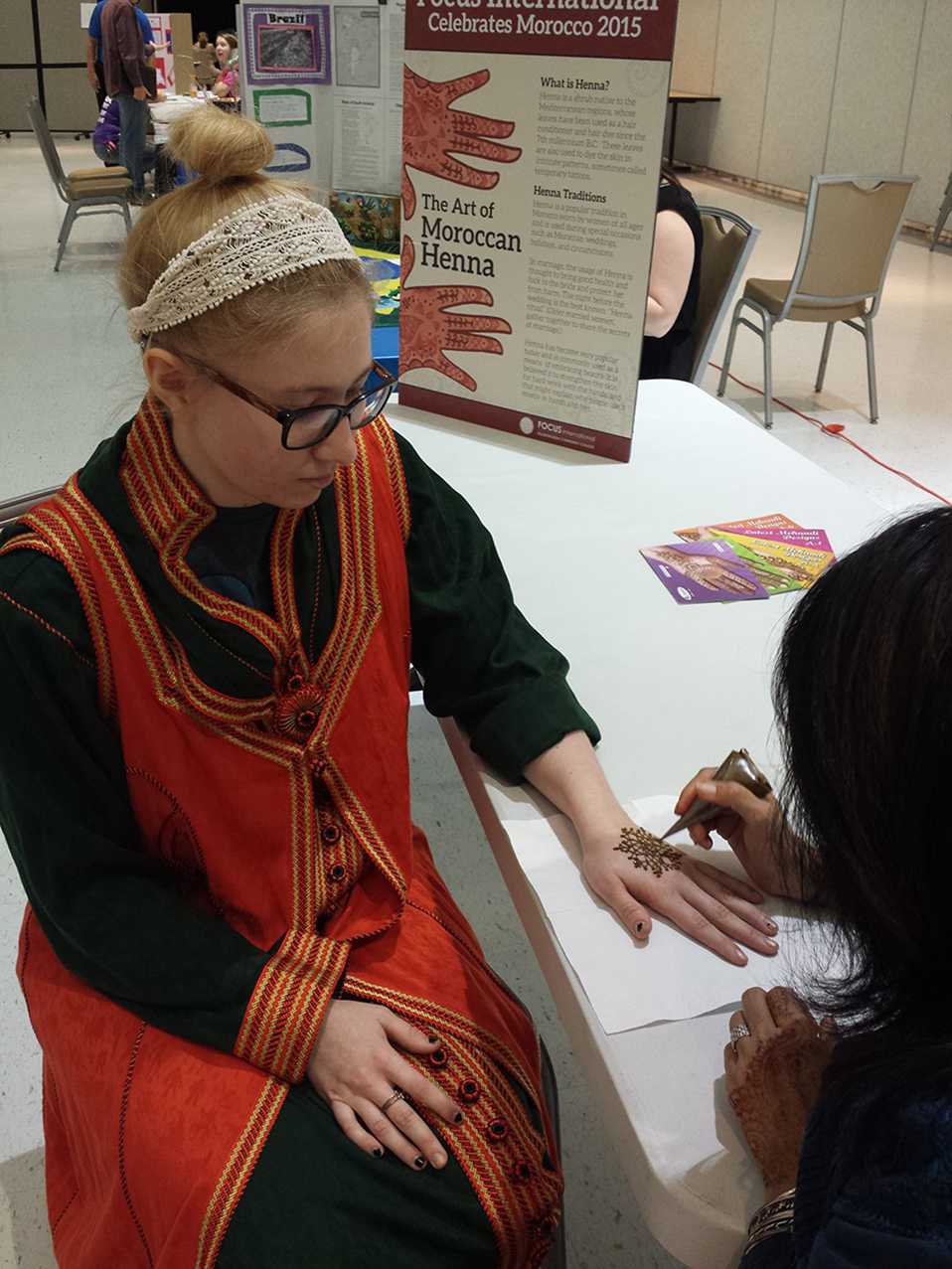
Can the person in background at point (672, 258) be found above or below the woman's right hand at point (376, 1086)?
above

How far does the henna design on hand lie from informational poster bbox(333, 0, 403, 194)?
1999 mm

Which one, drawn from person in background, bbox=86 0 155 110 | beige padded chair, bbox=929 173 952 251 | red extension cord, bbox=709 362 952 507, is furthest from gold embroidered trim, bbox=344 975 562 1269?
beige padded chair, bbox=929 173 952 251

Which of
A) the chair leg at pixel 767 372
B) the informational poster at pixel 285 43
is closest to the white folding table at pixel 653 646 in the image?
the informational poster at pixel 285 43

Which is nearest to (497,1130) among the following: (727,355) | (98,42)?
(727,355)

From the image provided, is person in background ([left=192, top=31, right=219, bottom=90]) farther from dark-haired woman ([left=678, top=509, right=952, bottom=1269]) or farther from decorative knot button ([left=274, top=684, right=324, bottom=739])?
dark-haired woman ([left=678, top=509, right=952, bottom=1269])

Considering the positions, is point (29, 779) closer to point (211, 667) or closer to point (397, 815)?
point (211, 667)

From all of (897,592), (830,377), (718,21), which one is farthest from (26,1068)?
(718,21)

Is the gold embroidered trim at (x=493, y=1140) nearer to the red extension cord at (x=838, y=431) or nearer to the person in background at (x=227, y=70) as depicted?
the red extension cord at (x=838, y=431)

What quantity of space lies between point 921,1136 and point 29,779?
73cm

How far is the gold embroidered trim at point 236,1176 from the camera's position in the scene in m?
0.90

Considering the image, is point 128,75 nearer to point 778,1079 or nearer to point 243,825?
point 243,825

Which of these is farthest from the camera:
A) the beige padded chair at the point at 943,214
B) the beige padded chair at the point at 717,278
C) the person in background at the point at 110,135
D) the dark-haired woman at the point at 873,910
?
the beige padded chair at the point at 943,214

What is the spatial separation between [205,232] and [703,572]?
784mm

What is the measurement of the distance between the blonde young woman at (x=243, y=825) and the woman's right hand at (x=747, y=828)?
33mm
